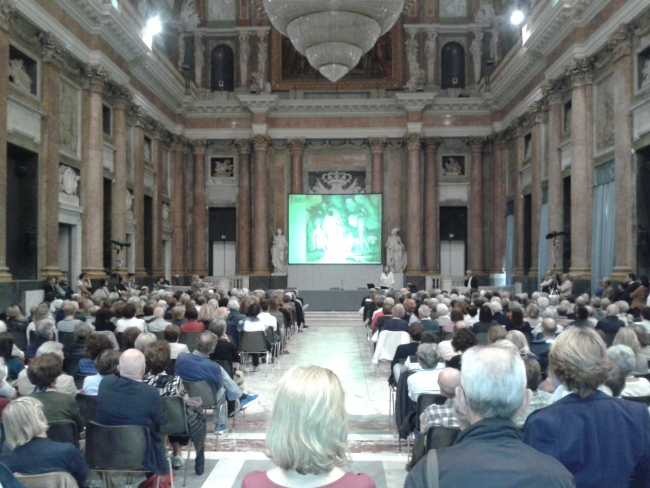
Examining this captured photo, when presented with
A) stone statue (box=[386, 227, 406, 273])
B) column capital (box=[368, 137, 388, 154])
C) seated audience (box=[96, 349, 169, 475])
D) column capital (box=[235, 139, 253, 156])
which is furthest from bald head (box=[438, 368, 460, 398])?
column capital (box=[235, 139, 253, 156])

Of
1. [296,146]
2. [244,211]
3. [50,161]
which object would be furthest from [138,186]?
[296,146]

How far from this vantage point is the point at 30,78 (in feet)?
49.6

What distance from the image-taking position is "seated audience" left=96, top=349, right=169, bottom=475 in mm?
4645

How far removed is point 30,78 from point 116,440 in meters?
12.9

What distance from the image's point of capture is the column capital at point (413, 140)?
27.4 metres

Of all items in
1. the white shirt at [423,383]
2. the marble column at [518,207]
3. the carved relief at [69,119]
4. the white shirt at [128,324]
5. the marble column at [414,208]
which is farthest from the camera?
the marble column at [414,208]

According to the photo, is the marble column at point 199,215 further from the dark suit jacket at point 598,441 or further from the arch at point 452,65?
the dark suit jacket at point 598,441

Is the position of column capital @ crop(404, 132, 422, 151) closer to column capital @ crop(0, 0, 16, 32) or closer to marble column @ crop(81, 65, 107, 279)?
marble column @ crop(81, 65, 107, 279)

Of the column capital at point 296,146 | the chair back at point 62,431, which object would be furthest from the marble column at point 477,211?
the chair back at point 62,431

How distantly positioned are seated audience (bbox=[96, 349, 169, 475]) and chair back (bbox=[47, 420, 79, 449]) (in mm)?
302

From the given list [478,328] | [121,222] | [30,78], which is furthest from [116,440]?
[121,222]

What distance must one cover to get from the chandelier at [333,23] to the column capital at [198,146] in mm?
13038

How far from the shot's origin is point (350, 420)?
8.10 metres

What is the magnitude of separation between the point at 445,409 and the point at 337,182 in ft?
80.7
